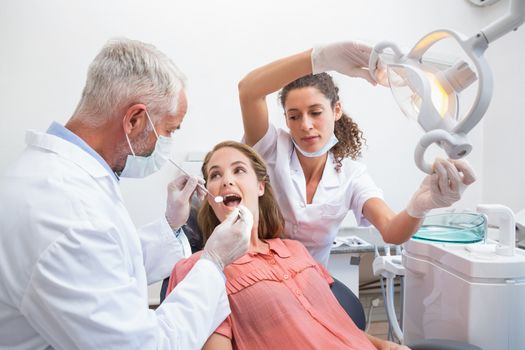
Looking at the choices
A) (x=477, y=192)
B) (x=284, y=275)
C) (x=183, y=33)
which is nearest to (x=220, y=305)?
(x=284, y=275)

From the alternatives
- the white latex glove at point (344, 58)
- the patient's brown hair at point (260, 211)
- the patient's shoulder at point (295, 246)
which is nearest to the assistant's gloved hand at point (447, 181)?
the white latex glove at point (344, 58)

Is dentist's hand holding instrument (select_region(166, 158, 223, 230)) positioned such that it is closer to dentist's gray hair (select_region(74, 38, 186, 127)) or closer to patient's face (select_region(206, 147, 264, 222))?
patient's face (select_region(206, 147, 264, 222))

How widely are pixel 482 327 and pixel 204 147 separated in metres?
1.96

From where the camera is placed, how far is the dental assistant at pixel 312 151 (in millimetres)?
1448

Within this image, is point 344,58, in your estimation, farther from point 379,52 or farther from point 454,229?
point 454,229

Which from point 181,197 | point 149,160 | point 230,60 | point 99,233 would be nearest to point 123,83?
point 149,160

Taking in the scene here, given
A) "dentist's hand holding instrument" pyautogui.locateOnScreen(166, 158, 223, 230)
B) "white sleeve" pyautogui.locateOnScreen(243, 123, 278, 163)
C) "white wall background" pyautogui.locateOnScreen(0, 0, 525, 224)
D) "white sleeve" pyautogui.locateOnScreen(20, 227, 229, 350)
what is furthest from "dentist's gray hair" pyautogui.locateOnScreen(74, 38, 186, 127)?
"white wall background" pyautogui.locateOnScreen(0, 0, 525, 224)

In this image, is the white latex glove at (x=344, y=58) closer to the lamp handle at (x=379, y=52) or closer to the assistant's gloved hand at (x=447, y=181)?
the lamp handle at (x=379, y=52)

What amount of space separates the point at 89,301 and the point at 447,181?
0.91 m

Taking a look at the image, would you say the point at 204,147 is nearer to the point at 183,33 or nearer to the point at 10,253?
the point at 183,33

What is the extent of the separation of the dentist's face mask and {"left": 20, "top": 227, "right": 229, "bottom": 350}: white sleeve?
0.80 feet

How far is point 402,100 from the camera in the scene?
1038mm

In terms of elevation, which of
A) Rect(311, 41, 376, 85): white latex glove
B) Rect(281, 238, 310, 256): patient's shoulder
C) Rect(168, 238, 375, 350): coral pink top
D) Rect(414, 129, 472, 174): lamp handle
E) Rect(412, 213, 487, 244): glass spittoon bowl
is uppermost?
Rect(311, 41, 376, 85): white latex glove

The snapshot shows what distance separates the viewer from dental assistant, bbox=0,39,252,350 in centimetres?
76
